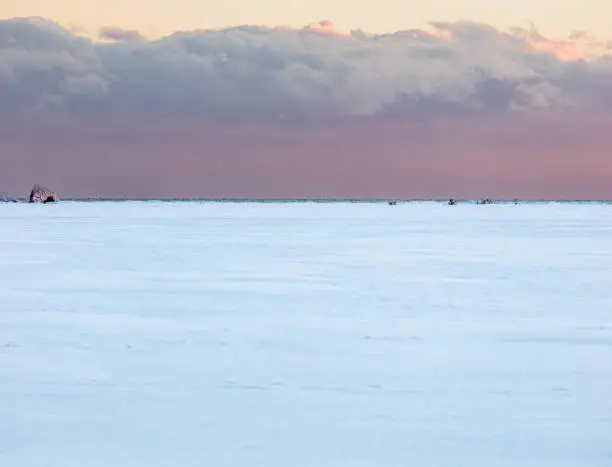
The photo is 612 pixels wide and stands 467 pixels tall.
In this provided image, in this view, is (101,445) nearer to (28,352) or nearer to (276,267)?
(28,352)

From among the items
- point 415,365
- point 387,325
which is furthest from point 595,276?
point 415,365

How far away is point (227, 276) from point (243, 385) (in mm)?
10601

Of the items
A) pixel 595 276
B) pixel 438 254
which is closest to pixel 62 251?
pixel 438 254

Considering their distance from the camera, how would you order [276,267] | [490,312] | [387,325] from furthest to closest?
[276,267] < [490,312] < [387,325]

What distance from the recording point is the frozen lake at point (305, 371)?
616 cm

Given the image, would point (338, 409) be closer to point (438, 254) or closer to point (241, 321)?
point (241, 321)

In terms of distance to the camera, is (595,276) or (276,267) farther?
(276,267)

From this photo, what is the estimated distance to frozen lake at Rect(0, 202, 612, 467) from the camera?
20.2 ft

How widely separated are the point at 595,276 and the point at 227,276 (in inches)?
284

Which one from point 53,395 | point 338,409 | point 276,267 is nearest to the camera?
point 338,409

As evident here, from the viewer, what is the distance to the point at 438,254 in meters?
25.9

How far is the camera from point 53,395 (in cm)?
765

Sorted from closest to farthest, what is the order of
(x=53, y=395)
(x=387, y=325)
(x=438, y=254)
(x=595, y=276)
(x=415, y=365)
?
(x=53, y=395), (x=415, y=365), (x=387, y=325), (x=595, y=276), (x=438, y=254)

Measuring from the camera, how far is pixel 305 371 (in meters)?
8.55
